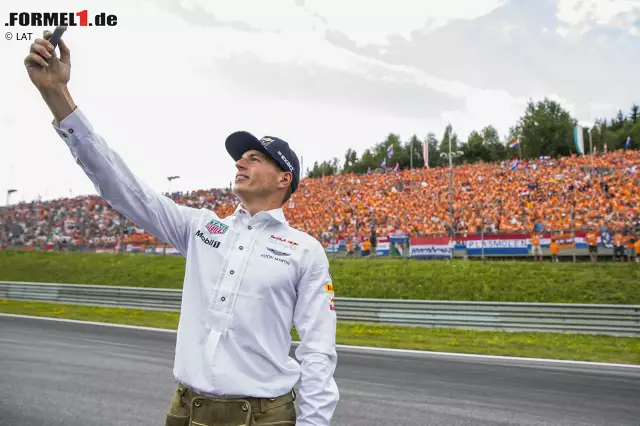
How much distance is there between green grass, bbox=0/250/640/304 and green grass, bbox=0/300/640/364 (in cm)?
434

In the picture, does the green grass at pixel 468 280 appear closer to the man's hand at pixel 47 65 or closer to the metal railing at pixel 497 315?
the metal railing at pixel 497 315

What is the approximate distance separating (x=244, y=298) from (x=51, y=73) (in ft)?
3.56

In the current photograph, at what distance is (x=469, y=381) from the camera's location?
7.77 metres

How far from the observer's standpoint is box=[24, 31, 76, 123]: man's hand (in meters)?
1.78

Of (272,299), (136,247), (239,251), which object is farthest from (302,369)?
(136,247)

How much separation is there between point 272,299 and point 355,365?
7.12 metres

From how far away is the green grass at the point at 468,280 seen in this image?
16.7m

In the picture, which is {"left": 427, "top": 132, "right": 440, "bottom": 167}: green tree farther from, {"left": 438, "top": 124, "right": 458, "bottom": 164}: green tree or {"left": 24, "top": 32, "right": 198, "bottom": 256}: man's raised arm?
{"left": 24, "top": 32, "right": 198, "bottom": 256}: man's raised arm

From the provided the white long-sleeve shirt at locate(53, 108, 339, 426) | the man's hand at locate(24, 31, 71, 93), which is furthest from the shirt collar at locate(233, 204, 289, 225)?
the man's hand at locate(24, 31, 71, 93)

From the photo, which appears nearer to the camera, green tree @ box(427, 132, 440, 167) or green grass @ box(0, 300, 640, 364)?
green grass @ box(0, 300, 640, 364)

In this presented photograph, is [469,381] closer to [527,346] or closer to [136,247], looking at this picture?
[527,346]

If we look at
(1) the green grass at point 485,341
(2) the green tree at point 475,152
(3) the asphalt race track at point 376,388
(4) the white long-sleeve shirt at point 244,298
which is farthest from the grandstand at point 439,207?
(2) the green tree at point 475,152

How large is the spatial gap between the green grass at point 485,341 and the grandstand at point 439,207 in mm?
9216

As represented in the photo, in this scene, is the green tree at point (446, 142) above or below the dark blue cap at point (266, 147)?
above
